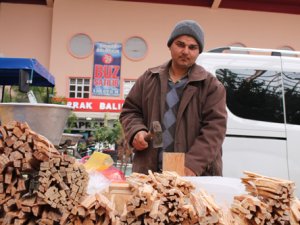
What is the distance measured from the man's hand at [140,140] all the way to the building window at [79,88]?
16998 mm

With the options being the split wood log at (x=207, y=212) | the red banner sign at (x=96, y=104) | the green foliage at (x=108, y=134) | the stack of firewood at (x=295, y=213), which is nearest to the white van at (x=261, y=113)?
the stack of firewood at (x=295, y=213)

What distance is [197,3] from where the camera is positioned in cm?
1983

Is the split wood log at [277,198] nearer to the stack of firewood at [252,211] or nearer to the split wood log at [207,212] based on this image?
the stack of firewood at [252,211]

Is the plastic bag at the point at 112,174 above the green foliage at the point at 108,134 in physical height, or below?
below

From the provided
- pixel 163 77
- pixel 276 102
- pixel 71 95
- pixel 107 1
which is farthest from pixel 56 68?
pixel 163 77

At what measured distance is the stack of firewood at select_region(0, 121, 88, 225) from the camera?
117 cm

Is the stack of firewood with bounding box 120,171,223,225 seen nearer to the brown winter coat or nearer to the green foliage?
the brown winter coat

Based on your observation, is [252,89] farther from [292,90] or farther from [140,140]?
[140,140]

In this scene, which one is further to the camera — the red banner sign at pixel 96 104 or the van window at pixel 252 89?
the red banner sign at pixel 96 104

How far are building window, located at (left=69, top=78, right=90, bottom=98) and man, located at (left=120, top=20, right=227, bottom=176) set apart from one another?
16.9 m

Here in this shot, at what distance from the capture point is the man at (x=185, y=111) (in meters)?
1.96

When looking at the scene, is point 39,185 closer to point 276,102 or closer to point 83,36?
point 276,102

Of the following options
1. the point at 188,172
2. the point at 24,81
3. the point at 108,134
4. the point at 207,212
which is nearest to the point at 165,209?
the point at 207,212

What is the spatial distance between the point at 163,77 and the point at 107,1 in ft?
58.5
